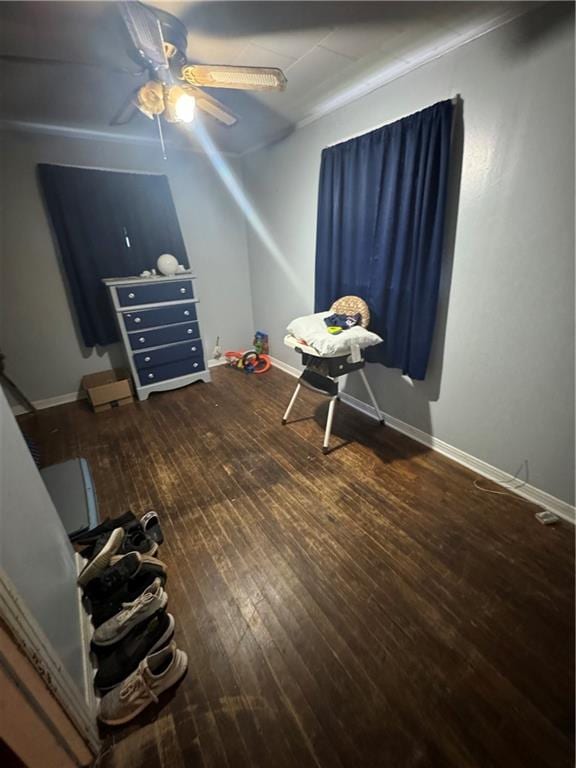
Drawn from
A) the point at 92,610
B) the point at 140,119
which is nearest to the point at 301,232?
the point at 140,119

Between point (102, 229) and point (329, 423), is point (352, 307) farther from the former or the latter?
point (102, 229)

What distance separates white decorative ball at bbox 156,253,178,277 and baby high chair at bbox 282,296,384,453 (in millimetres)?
1563

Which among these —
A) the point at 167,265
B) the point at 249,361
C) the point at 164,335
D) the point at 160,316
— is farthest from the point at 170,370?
the point at 167,265

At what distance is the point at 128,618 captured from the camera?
3.60 ft

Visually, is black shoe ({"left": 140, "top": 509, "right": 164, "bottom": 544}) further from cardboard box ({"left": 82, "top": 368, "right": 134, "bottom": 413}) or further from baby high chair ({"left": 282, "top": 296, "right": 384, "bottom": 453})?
cardboard box ({"left": 82, "top": 368, "right": 134, "bottom": 413})

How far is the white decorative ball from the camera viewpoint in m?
2.93

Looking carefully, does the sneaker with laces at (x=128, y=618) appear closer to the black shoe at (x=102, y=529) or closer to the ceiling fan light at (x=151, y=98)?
the black shoe at (x=102, y=529)

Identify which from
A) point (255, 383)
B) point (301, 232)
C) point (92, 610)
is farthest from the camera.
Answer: point (255, 383)

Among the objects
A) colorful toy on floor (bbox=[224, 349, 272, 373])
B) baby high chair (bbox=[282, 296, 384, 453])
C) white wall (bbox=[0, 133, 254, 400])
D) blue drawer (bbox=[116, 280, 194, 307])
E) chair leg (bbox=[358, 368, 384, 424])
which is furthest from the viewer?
colorful toy on floor (bbox=[224, 349, 272, 373])

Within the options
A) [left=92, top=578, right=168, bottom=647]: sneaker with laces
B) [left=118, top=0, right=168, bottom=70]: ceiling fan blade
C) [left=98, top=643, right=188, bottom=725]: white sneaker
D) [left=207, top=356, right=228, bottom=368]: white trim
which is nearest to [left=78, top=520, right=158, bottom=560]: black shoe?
[left=92, top=578, right=168, bottom=647]: sneaker with laces

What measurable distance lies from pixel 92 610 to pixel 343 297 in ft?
7.27

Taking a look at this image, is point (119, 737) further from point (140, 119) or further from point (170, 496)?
point (140, 119)

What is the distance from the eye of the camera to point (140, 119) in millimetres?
2348

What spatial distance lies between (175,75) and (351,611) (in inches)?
104
